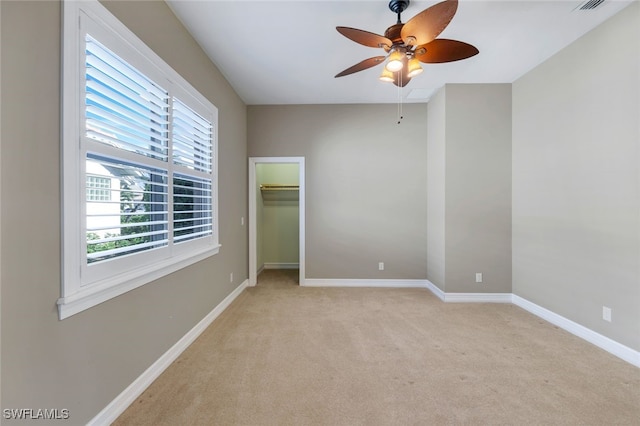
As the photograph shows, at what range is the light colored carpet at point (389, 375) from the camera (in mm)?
1653

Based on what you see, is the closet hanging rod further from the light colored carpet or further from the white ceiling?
the light colored carpet

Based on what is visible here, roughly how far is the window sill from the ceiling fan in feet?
7.12

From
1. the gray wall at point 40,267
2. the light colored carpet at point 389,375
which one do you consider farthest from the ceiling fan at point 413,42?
the light colored carpet at point 389,375

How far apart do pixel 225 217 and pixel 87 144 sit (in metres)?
2.10

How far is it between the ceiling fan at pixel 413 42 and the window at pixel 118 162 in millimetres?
1449

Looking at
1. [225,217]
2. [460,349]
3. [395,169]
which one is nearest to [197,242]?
[225,217]

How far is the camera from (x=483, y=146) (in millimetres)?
3609

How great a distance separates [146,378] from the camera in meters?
1.89

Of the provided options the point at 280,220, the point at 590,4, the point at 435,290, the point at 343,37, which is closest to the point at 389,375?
the point at 435,290

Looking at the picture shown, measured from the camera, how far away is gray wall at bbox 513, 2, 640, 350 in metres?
2.21

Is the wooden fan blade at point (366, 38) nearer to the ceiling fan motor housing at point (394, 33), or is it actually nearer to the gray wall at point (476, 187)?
the ceiling fan motor housing at point (394, 33)

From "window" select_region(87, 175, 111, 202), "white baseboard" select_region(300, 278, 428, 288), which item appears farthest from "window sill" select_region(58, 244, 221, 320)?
"white baseboard" select_region(300, 278, 428, 288)

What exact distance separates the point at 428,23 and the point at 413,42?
0.68 feet

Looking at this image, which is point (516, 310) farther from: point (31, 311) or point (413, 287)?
point (31, 311)
